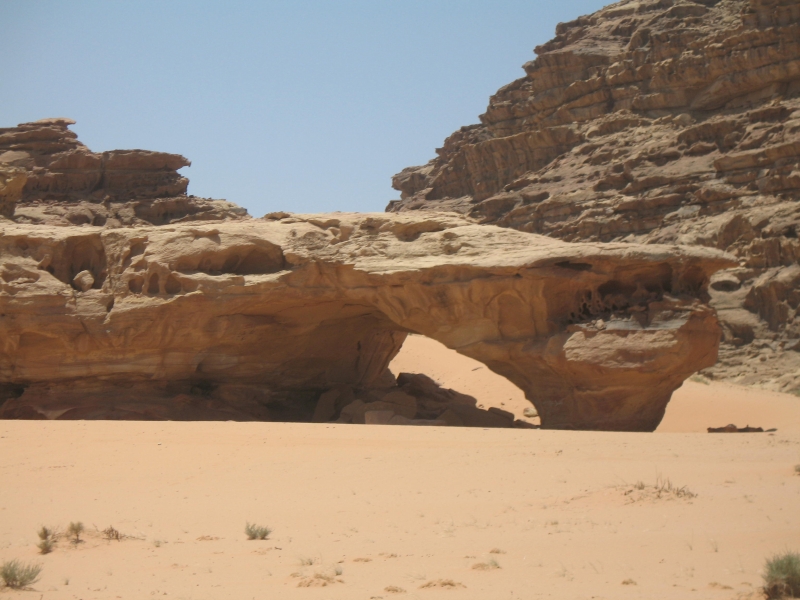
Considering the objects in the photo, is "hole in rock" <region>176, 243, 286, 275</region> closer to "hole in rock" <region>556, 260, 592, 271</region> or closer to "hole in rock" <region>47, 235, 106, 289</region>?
"hole in rock" <region>47, 235, 106, 289</region>

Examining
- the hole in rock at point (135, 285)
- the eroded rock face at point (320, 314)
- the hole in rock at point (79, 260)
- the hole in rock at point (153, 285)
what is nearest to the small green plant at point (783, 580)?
the eroded rock face at point (320, 314)

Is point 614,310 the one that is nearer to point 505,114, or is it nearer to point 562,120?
point 562,120

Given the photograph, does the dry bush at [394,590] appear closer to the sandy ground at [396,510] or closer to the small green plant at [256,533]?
the sandy ground at [396,510]

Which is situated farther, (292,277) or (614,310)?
(292,277)

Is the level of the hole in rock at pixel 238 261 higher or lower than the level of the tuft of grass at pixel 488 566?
higher

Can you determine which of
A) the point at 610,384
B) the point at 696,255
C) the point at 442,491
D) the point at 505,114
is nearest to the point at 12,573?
the point at 442,491

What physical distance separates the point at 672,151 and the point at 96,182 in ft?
83.5

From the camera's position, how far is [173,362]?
1456 centimetres

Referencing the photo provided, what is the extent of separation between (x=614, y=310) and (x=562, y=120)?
1389 inches

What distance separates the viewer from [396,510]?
6.84 meters

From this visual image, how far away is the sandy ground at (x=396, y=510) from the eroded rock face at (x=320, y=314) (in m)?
1.99

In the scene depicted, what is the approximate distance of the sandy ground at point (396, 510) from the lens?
4.97 m

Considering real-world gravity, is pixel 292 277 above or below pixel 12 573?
above

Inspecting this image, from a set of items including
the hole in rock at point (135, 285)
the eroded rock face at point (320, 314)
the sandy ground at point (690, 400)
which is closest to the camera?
the eroded rock face at point (320, 314)
